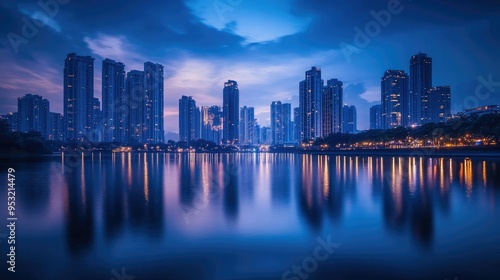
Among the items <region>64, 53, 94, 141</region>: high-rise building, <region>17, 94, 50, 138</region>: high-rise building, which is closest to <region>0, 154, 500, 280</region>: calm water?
<region>64, 53, 94, 141</region>: high-rise building

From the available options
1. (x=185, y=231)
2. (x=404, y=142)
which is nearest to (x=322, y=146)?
(x=404, y=142)

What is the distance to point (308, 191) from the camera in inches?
798

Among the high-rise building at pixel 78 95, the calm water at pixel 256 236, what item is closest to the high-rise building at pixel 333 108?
the high-rise building at pixel 78 95

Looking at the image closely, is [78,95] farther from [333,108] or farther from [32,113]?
[333,108]

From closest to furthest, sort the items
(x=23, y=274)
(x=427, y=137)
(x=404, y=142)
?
(x=23, y=274) < (x=427, y=137) < (x=404, y=142)

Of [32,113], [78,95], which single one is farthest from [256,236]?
[32,113]

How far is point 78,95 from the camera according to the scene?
17900cm

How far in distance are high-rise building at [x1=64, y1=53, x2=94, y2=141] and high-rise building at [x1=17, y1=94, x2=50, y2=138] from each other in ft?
42.7

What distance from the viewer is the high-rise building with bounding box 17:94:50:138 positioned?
174663 mm

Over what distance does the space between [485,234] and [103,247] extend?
1218 cm

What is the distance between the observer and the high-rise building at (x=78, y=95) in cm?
17262

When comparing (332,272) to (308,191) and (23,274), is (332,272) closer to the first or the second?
(23,274)

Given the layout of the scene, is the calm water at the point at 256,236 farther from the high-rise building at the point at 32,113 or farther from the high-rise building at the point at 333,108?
the high-rise building at the point at 32,113

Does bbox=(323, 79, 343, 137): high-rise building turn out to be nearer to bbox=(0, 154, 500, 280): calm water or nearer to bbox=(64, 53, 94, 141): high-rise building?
bbox=(64, 53, 94, 141): high-rise building
